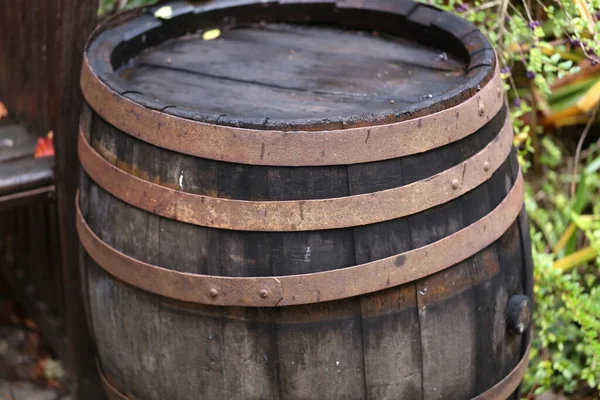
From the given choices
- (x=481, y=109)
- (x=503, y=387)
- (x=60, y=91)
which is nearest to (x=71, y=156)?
(x=60, y=91)

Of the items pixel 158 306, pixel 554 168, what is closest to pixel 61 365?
pixel 158 306

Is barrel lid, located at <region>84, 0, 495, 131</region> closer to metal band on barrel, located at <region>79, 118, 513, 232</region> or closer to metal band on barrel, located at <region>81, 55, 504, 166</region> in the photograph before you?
metal band on barrel, located at <region>81, 55, 504, 166</region>

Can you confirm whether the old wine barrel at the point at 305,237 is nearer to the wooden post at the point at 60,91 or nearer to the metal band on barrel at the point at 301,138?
the metal band on barrel at the point at 301,138

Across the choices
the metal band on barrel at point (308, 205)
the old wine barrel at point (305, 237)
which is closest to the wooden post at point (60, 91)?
the old wine barrel at point (305, 237)

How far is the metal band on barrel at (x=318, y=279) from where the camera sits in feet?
4.60

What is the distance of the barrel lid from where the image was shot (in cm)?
155

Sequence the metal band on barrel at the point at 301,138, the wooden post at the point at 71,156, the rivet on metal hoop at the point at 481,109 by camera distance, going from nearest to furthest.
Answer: the metal band on barrel at the point at 301,138
the rivet on metal hoop at the point at 481,109
the wooden post at the point at 71,156

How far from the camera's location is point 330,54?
1921 millimetres

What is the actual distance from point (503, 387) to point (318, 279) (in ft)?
1.87

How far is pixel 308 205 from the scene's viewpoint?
4.52ft

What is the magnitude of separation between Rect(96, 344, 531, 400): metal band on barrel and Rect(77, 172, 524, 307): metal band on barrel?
0.35 m

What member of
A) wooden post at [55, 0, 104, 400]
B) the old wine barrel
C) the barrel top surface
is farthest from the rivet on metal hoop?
wooden post at [55, 0, 104, 400]

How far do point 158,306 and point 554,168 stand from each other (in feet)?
6.91

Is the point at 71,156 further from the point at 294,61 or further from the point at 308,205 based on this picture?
the point at 308,205
